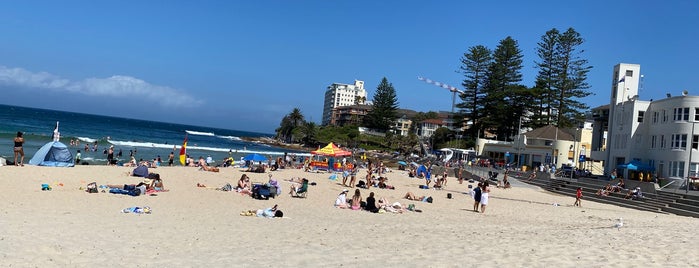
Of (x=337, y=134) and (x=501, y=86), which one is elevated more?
(x=501, y=86)

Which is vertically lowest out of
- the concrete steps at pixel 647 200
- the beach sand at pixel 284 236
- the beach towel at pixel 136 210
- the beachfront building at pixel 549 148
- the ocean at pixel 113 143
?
the ocean at pixel 113 143

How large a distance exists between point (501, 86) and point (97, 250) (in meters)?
56.9

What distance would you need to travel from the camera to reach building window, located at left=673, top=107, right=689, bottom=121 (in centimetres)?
2570

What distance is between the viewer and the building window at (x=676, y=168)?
84.7ft

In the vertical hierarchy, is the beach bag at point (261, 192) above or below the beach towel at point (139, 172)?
above

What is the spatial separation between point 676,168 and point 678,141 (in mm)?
1277

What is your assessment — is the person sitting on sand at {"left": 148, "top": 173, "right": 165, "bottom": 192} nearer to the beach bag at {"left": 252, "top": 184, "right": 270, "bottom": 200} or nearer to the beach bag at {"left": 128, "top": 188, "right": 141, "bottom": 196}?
the beach bag at {"left": 128, "top": 188, "right": 141, "bottom": 196}

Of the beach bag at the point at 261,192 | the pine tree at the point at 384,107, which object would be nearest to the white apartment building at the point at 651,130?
the beach bag at the point at 261,192

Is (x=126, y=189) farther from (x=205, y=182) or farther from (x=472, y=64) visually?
(x=472, y=64)

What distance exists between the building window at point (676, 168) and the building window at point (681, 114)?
205 cm

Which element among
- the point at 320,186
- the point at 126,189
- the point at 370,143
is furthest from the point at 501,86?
the point at 126,189

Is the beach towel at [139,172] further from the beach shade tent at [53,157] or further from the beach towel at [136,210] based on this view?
the beach towel at [136,210]

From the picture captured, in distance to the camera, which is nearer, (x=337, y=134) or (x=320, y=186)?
(x=320, y=186)

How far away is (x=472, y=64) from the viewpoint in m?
62.9
